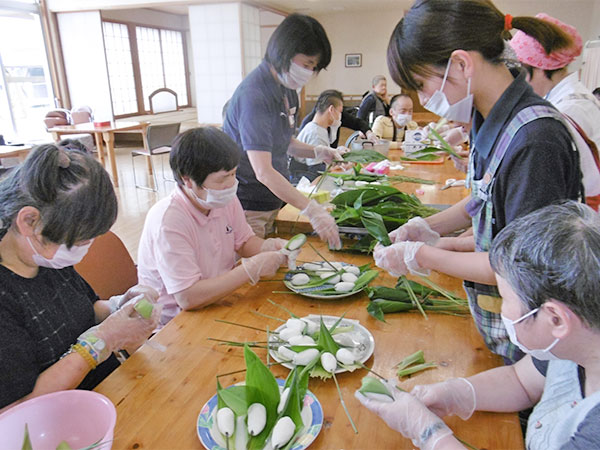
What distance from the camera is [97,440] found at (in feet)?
2.66

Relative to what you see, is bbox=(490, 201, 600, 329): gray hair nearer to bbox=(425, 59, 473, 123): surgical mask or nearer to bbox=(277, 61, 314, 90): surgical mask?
bbox=(425, 59, 473, 123): surgical mask

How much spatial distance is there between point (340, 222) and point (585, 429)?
4.11 ft

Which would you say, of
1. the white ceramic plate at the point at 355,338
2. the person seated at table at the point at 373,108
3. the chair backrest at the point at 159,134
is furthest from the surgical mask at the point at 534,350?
the chair backrest at the point at 159,134

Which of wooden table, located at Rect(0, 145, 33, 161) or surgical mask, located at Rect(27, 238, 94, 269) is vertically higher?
surgical mask, located at Rect(27, 238, 94, 269)

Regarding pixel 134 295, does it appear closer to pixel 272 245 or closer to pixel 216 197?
pixel 216 197

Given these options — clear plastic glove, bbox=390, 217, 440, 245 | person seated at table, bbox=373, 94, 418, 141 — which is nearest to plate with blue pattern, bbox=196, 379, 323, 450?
clear plastic glove, bbox=390, 217, 440, 245

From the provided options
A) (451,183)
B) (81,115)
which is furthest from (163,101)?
(451,183)

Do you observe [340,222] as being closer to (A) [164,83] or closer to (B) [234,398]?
(B) [234,398]

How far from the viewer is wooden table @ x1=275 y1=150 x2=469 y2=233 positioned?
209 centimetres

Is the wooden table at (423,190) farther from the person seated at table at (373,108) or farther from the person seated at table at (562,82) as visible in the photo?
the person seated at table at (373,108)

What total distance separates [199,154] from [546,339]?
1.13 m

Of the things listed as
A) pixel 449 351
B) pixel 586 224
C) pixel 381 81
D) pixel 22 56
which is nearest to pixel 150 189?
pixel 381 81

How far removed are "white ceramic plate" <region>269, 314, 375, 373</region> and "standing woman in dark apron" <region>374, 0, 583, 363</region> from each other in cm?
23

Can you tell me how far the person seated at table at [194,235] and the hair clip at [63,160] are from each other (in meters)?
0.45
